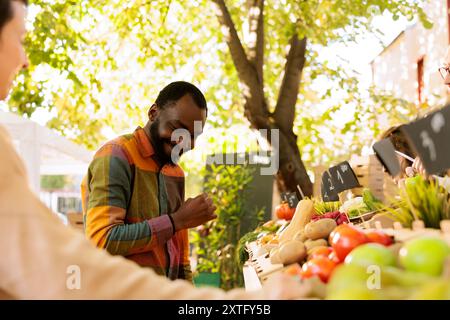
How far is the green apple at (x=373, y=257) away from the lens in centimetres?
147

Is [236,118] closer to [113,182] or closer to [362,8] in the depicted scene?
[362,8]

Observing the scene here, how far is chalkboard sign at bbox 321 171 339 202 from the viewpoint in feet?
12.9

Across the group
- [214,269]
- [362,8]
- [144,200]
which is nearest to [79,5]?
[362,8]

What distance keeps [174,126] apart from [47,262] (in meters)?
1.71

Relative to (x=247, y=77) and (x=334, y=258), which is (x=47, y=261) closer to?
(x=334, y=258)

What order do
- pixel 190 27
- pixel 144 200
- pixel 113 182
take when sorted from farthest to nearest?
pixel 190 27 < pixel 144 200 < pixel 113 182

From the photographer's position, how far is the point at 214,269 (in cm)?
918

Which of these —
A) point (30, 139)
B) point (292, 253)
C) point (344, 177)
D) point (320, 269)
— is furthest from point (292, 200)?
point (320, 269)

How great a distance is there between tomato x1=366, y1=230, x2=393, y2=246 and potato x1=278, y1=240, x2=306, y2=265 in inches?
22.6

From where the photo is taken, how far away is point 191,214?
256 centimetres

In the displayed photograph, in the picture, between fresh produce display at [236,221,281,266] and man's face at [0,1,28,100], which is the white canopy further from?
man's face at [0,1,28,100]

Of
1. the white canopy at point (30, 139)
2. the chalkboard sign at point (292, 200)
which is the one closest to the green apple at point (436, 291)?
the chalkboard sign at point (292, 200)

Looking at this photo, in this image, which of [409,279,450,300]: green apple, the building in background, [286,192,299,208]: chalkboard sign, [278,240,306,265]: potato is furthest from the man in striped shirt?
the building in background
